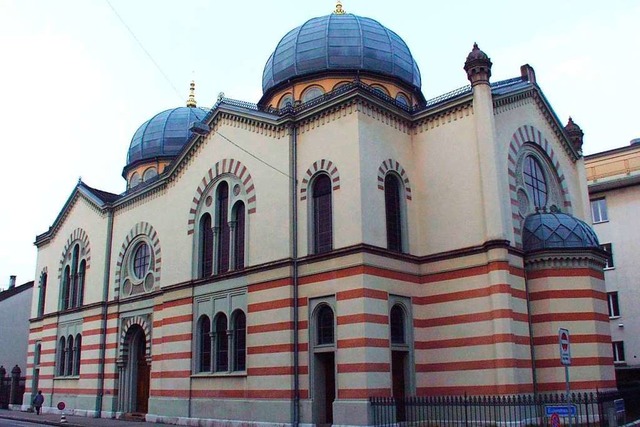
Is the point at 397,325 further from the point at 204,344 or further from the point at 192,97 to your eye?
the point at 192,97

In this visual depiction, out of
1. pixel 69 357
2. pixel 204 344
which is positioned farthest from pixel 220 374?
pixel 69 357

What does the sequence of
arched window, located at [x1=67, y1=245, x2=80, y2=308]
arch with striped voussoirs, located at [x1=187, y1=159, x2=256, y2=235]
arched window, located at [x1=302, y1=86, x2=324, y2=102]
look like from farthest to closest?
1. arched window, located at [x1=67, y1=245, x2=80, y2=308]
2. arched window, located at [x1=302, y1=86, x2=324, y2=102]
3. arch with striped voussoirs, located at [x1=187, y1=159, x2=256, y2=235]

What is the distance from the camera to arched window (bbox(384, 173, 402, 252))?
880 inches

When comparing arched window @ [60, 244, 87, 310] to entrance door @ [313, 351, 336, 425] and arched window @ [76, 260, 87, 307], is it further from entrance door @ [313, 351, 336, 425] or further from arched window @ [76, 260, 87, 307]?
entrance door @ [313, 351, 336, 425]

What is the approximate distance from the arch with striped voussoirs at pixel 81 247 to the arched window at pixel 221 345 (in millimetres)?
12501

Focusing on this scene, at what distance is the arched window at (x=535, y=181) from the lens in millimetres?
24703

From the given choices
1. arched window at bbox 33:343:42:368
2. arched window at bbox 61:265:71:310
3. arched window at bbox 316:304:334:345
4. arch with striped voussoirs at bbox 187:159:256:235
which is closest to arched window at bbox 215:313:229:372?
arch with striped voussoirs at bbox 187:159:256:235

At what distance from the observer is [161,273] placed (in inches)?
1129

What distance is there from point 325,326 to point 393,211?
183 inches

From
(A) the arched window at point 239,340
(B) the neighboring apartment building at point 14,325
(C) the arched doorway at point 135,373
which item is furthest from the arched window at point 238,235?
(B) the neighboring apartment building at point 14,325

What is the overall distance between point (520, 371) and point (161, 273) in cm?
1587

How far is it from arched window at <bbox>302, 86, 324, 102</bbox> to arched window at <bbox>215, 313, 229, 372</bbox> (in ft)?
33.7

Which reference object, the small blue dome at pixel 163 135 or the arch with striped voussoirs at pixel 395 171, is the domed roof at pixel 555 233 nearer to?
the arch with striped voussoirs at pixel 395 171

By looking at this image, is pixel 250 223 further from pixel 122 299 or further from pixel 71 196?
pixel 71 196
